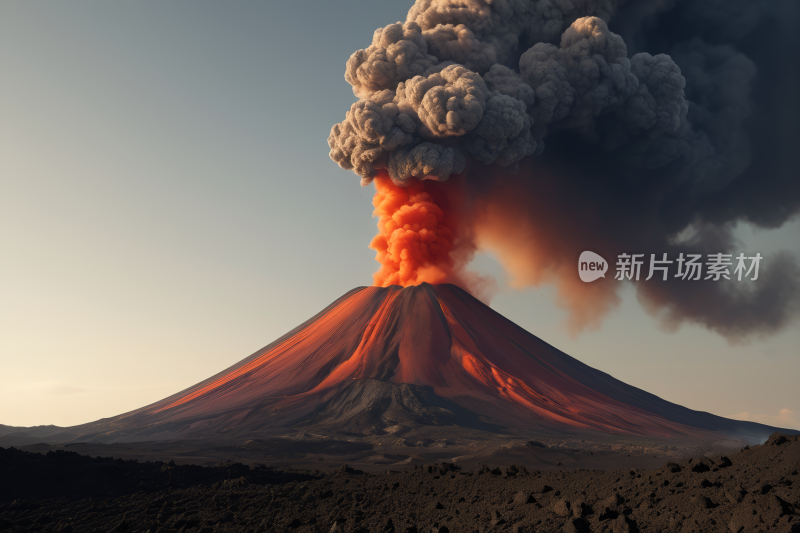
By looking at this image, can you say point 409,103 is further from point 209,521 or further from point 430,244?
point 209,521

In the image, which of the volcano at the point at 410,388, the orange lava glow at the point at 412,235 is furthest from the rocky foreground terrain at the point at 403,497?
the orange lava glow at the point at 412,235

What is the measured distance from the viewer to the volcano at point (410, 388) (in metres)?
36.2

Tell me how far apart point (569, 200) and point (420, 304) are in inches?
850

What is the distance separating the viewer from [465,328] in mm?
46906

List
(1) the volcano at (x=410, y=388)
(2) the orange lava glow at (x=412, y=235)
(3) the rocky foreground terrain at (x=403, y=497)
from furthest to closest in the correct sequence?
1. (2) the orange lava glow at (x=412, y=235)
2. (1) the volcano at (x=410, y=388)
3. (3) the rocky foreground terrain at (x=403, y=497)

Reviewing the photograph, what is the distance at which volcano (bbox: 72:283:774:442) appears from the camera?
36219 mm

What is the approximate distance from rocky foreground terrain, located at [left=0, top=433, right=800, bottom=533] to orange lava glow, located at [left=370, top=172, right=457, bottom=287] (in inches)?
1106

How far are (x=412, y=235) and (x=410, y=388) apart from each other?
504 inches

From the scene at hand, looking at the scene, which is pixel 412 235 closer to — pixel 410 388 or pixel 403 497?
pixel 410 388

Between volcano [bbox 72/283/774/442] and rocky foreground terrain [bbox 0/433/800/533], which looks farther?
volcano [bbox 72/283/774/442]

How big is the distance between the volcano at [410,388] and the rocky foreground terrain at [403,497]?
15.9 metres

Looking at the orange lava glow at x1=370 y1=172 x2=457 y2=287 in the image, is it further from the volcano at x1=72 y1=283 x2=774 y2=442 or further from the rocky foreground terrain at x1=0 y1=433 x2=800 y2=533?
the rocky foreground terrain at x1=0 y1=433 x2=800 y2=533

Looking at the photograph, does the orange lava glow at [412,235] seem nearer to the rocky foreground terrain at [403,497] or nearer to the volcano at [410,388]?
the volcano at [410,388]

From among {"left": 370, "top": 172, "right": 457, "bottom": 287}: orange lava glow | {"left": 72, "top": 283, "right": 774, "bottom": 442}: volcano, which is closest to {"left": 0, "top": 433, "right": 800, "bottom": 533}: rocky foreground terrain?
{"left": 72, "top": 283, "right": 774, "bottom": 442}: volcano
